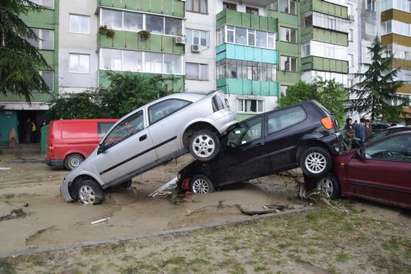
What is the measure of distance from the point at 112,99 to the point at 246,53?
1405cm

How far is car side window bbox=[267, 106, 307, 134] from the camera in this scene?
30.3 feet

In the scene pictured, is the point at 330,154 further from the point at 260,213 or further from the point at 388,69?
the point at 388,69

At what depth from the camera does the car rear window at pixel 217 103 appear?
9086 millimetres

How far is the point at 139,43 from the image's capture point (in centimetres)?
3184

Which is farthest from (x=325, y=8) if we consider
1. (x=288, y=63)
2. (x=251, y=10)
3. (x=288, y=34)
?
(x=251, y=10)

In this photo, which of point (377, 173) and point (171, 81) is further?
point (171, 81)

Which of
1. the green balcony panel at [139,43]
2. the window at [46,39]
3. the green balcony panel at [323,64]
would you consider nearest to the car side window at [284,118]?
the green balcony panel at [139,43]

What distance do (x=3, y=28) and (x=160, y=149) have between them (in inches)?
693

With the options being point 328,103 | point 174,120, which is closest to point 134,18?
point 328,103

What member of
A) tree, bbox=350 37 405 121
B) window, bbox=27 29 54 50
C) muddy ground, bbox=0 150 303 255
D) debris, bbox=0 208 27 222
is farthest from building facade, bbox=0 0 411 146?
debris, bbox=0 208 27 222

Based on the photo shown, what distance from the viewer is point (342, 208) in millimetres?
8305

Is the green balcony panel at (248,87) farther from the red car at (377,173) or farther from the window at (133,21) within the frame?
the red car at (377,173)

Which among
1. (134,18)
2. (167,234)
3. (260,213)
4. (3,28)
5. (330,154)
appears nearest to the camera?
(167,234)

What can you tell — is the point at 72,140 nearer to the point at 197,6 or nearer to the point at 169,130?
the point at 169,130
